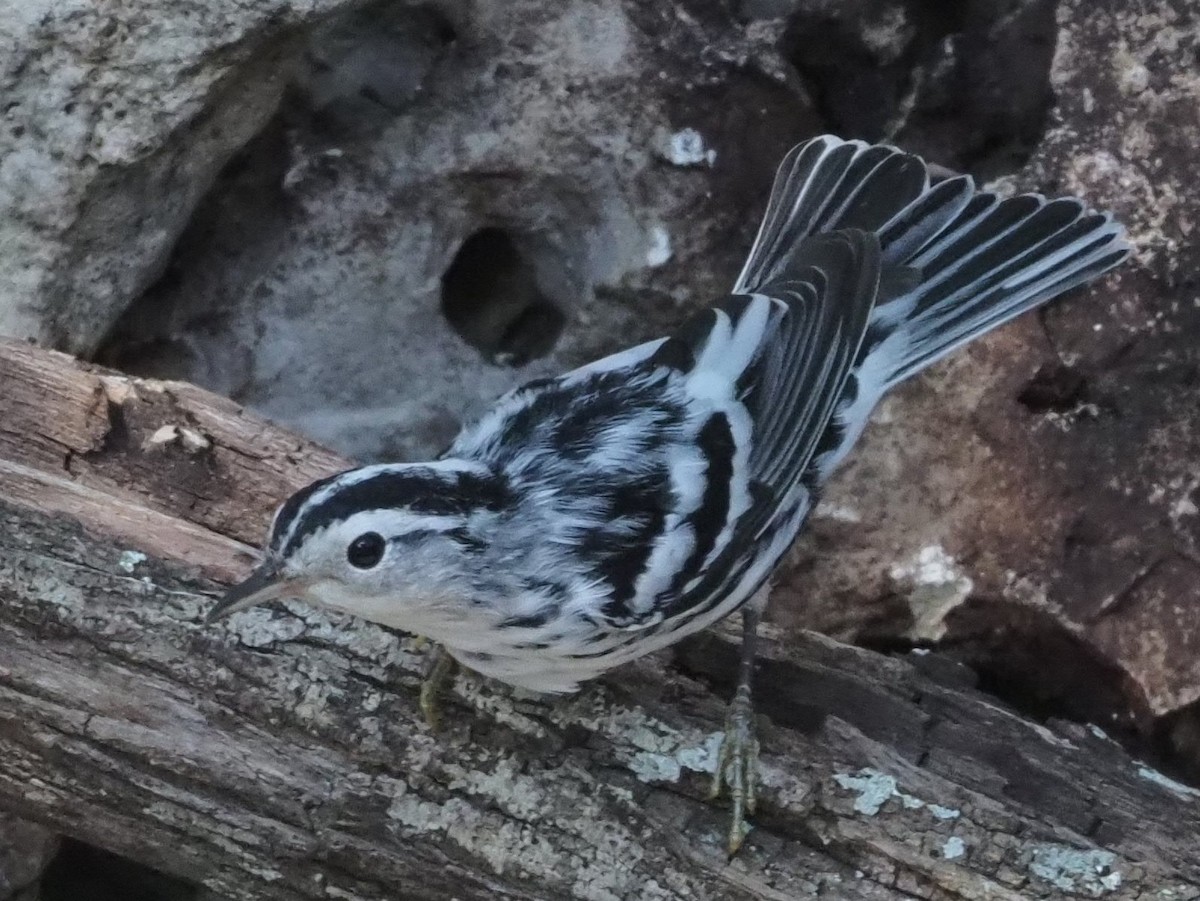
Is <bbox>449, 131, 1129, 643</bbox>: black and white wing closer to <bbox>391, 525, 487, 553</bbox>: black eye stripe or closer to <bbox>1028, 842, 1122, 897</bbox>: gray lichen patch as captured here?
<bbox>391, 525, 487, 553</bbox>: black eye stripe

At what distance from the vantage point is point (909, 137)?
3201 millimetres

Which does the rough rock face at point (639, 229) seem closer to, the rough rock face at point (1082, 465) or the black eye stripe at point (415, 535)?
the rough rock face at point (1082, 465)

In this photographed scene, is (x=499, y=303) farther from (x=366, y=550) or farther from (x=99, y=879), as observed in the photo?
(x=99, y=879)

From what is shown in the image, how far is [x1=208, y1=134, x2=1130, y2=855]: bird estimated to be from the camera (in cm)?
216

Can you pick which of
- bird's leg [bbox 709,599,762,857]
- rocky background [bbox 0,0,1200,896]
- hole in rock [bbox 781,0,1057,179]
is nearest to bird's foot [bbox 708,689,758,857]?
bird's leg [bbox 709,599,762,857]

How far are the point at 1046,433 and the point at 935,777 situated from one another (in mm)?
951

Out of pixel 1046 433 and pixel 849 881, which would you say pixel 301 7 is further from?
pixel 849 881

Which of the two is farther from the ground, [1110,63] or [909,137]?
[1110,63]

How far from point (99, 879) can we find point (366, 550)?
58.1 inches

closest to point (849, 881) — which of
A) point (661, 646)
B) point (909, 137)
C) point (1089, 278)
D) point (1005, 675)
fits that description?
point (661, 646)

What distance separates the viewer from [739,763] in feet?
7.36

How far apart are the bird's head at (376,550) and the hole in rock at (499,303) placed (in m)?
1.19

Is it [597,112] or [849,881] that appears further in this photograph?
[597,112]

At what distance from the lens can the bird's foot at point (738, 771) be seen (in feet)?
7.25
